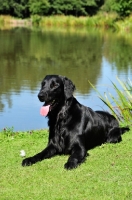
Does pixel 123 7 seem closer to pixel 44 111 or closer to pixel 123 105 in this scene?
pixel 123 105

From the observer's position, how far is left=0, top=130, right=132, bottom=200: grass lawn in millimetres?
4348

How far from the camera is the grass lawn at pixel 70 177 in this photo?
435 centimetres

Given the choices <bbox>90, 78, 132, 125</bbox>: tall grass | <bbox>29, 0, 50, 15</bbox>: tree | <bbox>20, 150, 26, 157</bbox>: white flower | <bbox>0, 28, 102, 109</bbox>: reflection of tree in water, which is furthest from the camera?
<bbox>29, 0, 50, 15</bbox>: tree

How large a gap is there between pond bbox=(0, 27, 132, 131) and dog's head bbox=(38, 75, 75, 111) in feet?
13.1

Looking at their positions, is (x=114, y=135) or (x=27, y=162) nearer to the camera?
(x=27, y=162)

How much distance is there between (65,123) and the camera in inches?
226

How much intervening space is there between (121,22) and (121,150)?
4351cm

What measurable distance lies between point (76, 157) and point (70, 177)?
0.55 metres

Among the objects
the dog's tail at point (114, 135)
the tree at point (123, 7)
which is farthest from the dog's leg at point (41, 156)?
the tree at point (123, 7)

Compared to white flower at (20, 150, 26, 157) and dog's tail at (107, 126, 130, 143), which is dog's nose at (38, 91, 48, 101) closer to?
white flower at (20, 150, 26, 157)

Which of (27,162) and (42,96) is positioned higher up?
(42,96)

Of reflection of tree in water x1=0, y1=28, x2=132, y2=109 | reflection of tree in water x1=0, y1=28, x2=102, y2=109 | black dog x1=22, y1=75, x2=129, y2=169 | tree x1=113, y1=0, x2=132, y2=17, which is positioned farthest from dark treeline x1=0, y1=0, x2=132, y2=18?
black dog x1=22, y1=75, x2=129, y2=169

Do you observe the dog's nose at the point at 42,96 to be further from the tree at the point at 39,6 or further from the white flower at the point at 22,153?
the tree at the point at 39,6

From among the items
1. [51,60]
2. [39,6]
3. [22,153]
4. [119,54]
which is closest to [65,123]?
[22,153]
